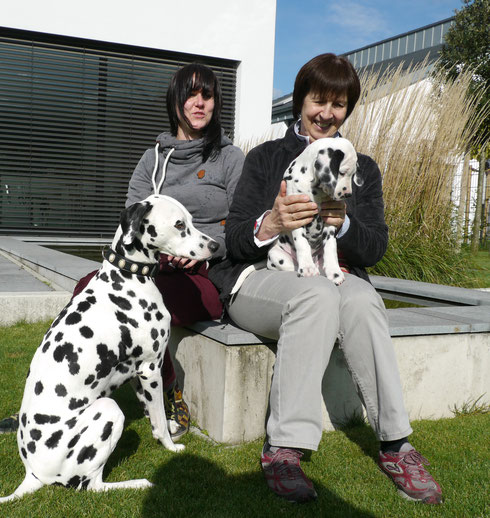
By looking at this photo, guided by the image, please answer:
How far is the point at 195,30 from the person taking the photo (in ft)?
33.4

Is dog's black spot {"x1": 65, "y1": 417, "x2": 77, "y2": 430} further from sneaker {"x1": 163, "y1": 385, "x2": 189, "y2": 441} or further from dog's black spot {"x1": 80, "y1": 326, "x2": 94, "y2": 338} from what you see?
sneaker {"x1": 163, "y1": 385, "x2": 189, "y2": 441}

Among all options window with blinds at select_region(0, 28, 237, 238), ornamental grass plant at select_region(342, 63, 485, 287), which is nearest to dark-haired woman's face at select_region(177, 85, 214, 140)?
ornamental grass plant at select_region(342, 63, 485, 287)

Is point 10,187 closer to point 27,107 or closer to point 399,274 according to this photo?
point 27,107

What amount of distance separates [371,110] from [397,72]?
0.59 meters

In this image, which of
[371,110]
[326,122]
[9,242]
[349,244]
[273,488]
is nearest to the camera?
[273,488]

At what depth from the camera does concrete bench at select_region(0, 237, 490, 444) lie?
8.00 ft

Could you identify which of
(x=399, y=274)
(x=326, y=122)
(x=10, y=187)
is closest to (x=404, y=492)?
(x=326, y=122)

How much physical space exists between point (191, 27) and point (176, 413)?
9.16m

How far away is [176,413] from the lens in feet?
8.46

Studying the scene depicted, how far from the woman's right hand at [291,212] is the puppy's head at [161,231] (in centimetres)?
30

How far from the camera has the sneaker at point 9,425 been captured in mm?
2516

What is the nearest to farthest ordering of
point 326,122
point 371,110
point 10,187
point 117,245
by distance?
point 117,245
point 326,122
point 371,110
point 10,187

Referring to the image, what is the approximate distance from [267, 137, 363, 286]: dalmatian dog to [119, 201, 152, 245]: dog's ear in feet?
2.20

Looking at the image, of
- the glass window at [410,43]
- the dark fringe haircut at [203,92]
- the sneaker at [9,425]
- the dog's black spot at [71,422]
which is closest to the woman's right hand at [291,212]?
the dark fringe haircut at [203,92]
